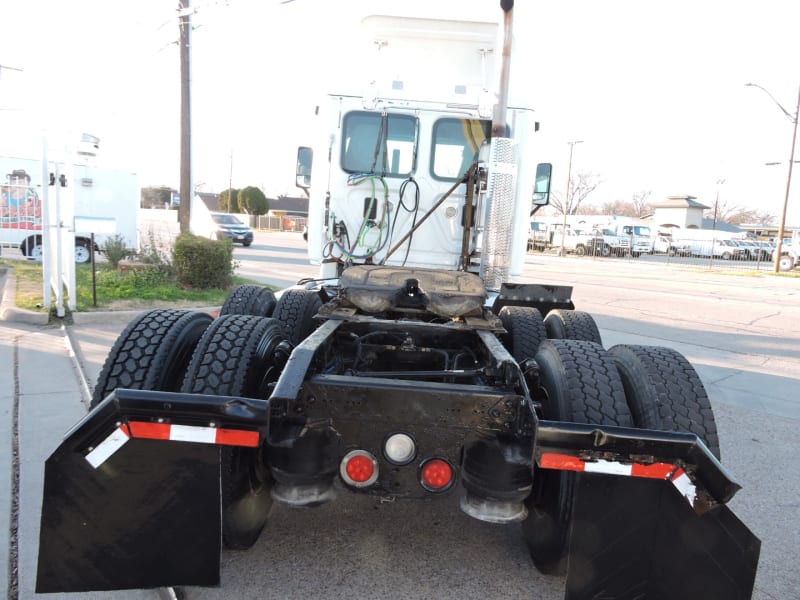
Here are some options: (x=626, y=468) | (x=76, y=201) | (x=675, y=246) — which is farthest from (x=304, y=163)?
(x=675, y=246)

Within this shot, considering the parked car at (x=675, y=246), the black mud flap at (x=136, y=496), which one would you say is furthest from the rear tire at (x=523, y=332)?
the parked car at (x=675, y=246)

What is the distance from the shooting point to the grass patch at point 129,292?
30.6 feet

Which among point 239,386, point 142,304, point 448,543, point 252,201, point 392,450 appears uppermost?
point 252,201

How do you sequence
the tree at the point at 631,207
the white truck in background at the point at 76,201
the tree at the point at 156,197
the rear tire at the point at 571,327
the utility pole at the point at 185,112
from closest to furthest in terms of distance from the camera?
the rear tire at the point at 571,327
the utility pole at the point at 185,112
the white truck in background at the point at 76,201
the tree at the point at 156,197
the tree at the point at 631,207

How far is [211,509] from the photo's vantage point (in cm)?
244

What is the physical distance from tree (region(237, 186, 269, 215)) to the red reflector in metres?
62.6

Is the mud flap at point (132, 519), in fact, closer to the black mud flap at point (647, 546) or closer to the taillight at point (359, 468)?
the taillight at point (359, 468)

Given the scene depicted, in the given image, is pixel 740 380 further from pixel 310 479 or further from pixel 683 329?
pixel 310 479

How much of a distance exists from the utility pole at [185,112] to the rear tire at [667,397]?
11598 millimetres

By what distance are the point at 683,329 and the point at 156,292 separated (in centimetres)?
941

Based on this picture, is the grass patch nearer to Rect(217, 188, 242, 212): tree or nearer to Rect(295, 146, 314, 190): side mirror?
Rect(295, 146, 314, 190): side mirror

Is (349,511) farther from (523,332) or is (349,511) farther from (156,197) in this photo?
(156,197)

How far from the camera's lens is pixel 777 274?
27.2m

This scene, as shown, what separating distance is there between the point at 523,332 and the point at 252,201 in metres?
60.8
